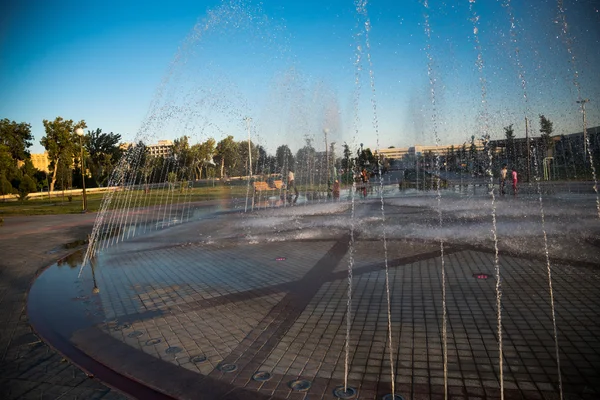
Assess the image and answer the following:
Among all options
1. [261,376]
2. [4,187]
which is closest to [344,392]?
[261,376]

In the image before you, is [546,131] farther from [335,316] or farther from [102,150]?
[102,150]

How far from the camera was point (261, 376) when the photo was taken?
376 cm

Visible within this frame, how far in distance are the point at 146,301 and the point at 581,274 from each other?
7.12 meters

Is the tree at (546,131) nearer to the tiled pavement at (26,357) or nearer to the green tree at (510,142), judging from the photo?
the green tree at (510,142)

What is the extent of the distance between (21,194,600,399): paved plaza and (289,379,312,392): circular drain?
18 millimetres

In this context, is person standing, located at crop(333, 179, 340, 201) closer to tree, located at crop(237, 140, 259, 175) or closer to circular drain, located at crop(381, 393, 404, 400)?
circular drain, located at crop(381, 393, 404, 400)

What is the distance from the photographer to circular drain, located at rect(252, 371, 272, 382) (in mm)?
3707

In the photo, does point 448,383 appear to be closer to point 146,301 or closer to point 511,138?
point 146,301

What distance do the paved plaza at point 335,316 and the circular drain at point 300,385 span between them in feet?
0.06

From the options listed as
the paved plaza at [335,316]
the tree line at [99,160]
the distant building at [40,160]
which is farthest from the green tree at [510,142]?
the distant building at [40,160]

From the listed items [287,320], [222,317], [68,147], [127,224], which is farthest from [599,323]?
[68,147]

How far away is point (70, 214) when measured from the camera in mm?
21875

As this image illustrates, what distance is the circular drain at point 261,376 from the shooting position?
371 cm

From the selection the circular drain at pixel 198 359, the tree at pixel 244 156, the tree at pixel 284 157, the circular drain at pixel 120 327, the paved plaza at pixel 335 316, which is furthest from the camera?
the tree at pixel 244 156
